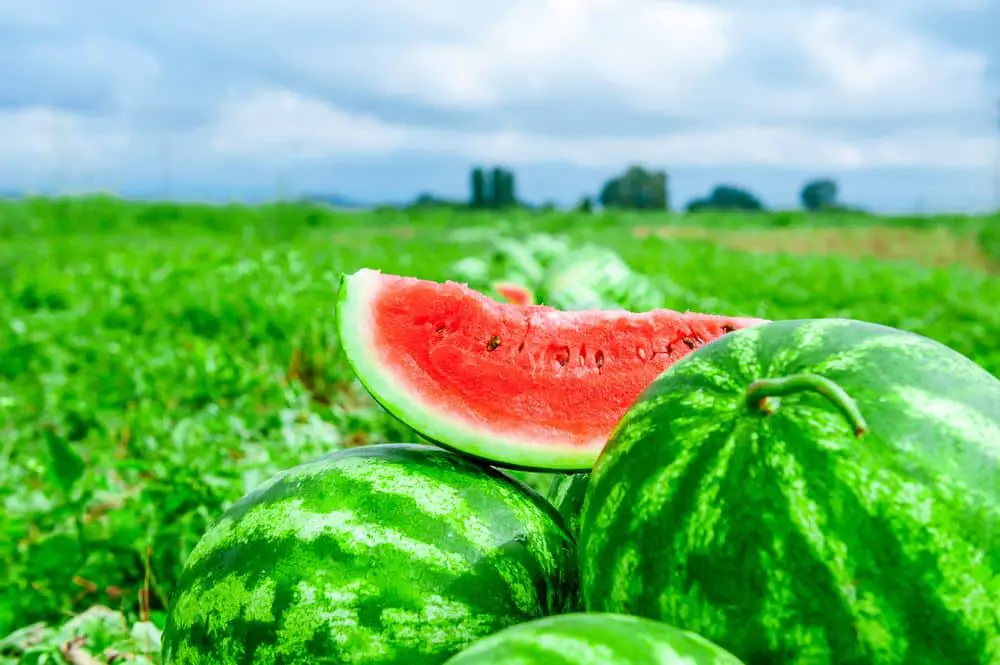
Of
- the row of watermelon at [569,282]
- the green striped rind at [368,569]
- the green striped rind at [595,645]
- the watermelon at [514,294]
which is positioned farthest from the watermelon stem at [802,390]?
the watermelon at [514,294]

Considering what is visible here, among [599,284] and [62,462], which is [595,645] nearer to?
[62,462]

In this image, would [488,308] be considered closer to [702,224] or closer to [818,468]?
[818,468]

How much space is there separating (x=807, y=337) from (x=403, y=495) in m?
0.65

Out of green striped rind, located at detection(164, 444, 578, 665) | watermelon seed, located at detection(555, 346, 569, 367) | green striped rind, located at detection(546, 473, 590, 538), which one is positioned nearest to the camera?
green striped rind, located at detection(164, 444, 578, 665)

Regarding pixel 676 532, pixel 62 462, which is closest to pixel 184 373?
pixel 62 462

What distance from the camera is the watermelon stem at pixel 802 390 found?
1.21 metres

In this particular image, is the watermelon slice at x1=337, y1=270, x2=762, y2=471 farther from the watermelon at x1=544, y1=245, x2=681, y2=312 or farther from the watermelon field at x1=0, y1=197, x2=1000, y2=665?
the watermelon at x1=544, y1=245, x2=681, y2=312

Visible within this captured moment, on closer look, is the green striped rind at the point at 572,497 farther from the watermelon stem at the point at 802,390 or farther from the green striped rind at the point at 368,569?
the watermelon stem at the point at 802,390

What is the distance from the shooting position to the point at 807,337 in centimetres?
140

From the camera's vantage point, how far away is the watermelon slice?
186 cm

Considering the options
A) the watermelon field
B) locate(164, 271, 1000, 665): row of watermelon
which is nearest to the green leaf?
the watermelon field

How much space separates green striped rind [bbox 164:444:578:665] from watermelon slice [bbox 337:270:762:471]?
0.19 metres

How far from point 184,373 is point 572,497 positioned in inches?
147

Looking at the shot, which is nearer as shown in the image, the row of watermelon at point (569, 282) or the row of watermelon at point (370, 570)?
the row of watermelon at point (370, 570)
